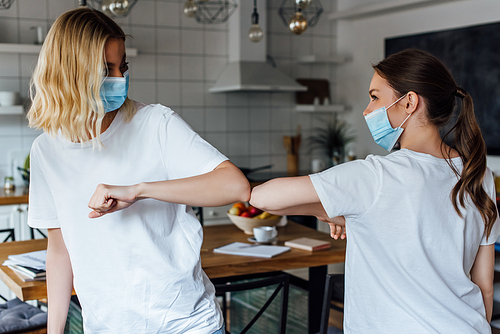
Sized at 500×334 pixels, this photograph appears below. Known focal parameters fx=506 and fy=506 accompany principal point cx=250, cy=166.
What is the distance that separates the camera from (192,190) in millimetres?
963

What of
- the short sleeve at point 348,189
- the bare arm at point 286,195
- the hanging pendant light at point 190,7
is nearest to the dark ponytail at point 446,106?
the short sleeve at point 348,189

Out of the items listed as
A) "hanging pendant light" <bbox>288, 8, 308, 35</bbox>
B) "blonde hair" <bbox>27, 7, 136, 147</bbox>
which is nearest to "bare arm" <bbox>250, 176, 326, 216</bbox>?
"blonde hair" <bbox>27, 7, 136, 147</bbox>

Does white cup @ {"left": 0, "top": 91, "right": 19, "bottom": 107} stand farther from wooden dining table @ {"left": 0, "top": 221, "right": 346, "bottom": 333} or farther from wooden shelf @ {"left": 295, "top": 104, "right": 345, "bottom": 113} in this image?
wooden shelf @ {"left": 295, "top": 104, "right": 345, "bottom": 113}

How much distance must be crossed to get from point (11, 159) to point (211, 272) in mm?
2438

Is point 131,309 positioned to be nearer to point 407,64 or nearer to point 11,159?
point 407,64

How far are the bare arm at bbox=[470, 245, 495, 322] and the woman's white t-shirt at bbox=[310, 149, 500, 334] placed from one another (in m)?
0.08

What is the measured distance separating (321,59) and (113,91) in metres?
3.58

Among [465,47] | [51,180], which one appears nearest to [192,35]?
[465,47]

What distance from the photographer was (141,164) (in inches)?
42.1

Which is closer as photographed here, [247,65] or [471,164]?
[471,164]

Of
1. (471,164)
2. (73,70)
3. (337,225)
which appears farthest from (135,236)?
(471,164)

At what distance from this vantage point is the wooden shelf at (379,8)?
3713 millimetres

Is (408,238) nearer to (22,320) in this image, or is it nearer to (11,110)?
(22,320)

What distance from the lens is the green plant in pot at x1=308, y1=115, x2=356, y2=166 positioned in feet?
15.0
